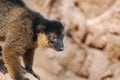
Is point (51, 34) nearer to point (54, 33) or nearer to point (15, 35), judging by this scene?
point (54, 33)

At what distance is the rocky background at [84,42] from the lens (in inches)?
Result: 496

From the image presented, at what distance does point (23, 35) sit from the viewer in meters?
8.18

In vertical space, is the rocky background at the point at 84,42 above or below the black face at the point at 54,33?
above

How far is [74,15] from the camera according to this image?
13914 millimetres

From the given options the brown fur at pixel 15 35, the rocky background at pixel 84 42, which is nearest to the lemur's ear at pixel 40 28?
the brown fur at pixel 15 35

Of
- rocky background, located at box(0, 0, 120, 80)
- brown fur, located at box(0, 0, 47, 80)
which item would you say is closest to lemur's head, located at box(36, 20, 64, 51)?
brown fur, located at box(0, 0, 47, 80)

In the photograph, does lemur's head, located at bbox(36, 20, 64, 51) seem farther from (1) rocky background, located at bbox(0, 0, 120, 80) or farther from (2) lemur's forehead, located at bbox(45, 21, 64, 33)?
(1) rocky background, located at bbox(0, 0, 120, 80)

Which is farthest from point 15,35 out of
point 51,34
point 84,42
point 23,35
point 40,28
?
point 84,42

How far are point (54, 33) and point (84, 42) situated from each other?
18.6 ft

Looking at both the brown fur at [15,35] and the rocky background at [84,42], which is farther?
the rocky background at [84,42]

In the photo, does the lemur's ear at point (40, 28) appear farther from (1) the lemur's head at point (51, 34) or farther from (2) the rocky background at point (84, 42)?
(2) the rocky background at point (84, 42)

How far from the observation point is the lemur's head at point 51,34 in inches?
316

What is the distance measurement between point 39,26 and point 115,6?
4618 millimetres

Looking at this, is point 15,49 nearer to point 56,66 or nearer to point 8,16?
point 8,16
